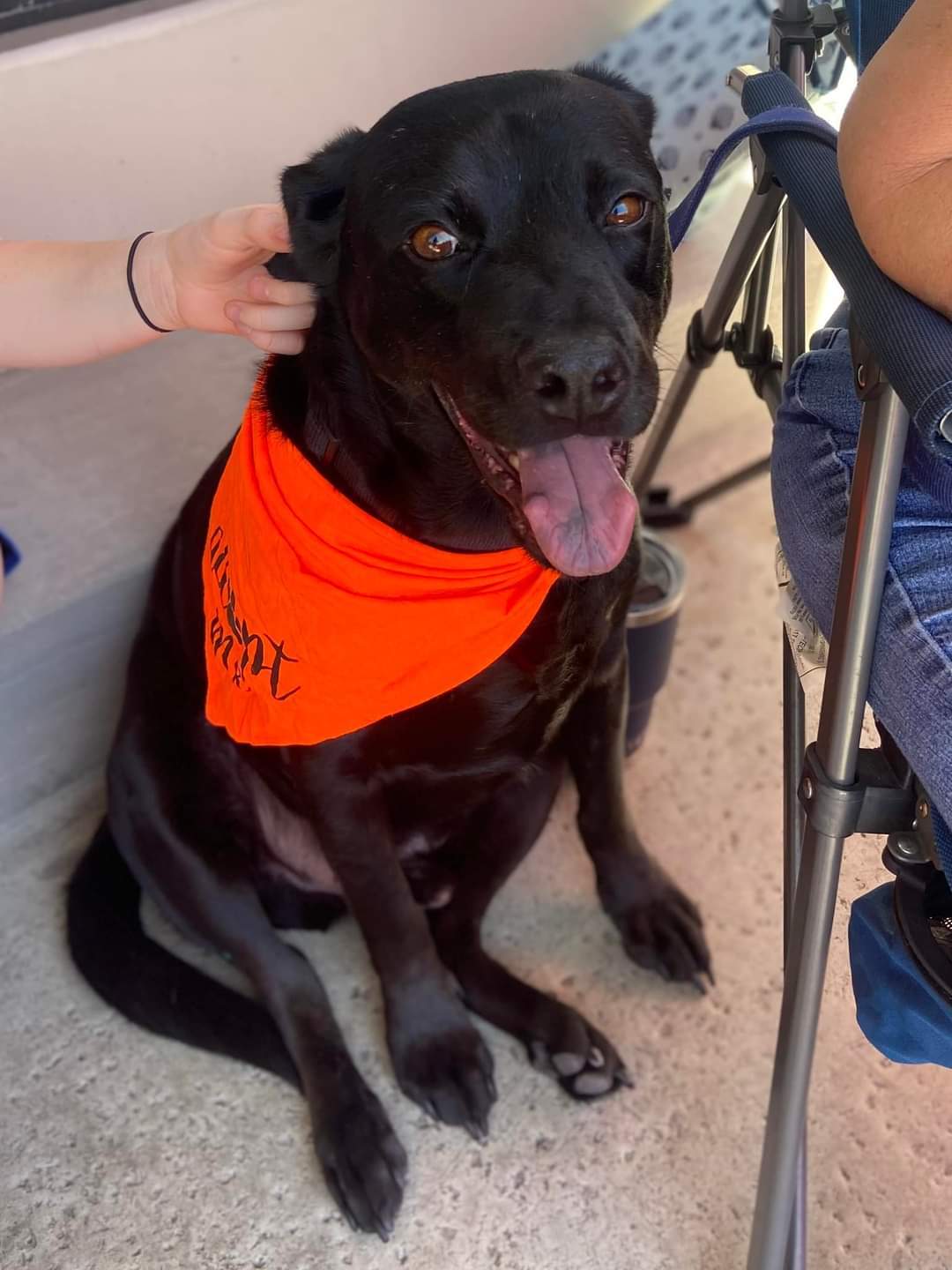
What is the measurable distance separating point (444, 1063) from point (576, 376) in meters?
0.92

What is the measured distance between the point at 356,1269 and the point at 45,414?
4.72ft

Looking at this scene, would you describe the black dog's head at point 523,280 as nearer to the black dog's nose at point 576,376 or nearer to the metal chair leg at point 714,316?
the black dog's nose at point 576,376

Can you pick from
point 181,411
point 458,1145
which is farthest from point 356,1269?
point 181,411

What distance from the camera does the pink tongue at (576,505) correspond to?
3.64ft

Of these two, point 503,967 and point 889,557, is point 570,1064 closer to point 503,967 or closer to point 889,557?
point 503,967

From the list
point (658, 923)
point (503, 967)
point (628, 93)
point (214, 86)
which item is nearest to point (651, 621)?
point (658, 923)

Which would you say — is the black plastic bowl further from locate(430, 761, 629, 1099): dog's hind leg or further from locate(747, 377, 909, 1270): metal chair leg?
locate(747, 377, 909, 1270): metal chair leg

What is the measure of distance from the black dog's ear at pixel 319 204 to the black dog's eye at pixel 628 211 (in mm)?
264

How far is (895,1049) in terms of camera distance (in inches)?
39.7

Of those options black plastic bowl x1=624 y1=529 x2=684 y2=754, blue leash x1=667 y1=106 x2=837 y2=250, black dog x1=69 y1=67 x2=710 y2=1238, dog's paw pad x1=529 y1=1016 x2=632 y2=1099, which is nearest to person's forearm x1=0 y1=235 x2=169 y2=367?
black dog x1=69 y1=67 x2=710 y2=1238

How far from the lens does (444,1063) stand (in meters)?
1.52

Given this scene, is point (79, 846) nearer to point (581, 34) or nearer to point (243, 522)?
point (243, 522)

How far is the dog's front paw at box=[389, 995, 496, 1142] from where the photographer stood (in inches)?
59.3

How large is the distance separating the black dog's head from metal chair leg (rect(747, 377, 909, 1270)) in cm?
23
